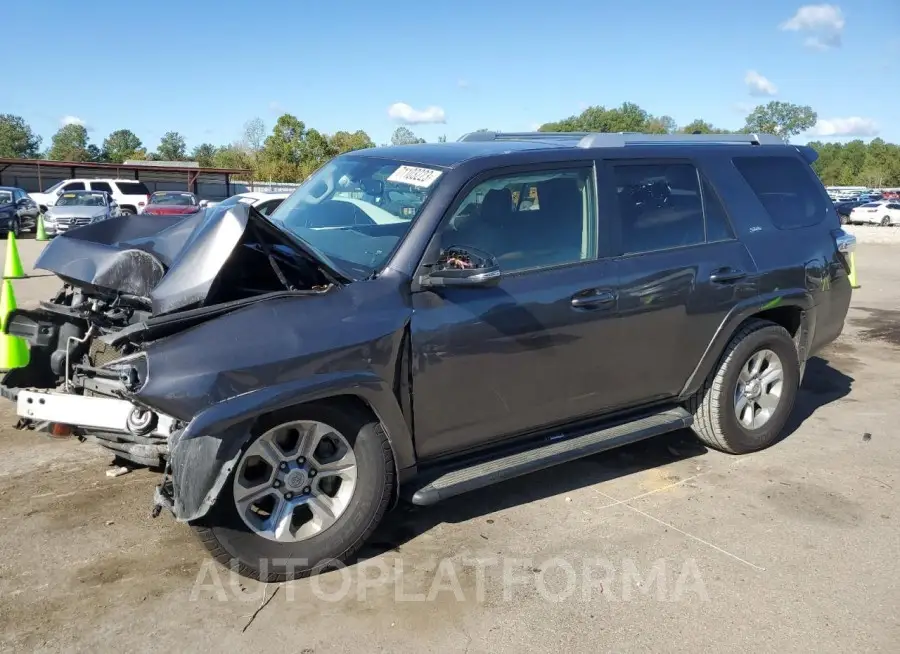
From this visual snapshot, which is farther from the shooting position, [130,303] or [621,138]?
[621,138]

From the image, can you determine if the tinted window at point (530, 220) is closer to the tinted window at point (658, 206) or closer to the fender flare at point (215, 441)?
the tinted window at point (658, 206)

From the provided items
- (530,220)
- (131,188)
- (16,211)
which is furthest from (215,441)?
(131,188)

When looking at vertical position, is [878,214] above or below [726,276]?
below

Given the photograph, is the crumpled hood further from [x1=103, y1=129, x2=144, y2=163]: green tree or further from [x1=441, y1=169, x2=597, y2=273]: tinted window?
[x1=103, y1=129, x2=144, y2=163]: green tree

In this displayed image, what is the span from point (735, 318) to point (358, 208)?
2.41 metres

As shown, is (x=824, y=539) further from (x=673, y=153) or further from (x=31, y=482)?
(x=31, y=482)

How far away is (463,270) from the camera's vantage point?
3.41 meters

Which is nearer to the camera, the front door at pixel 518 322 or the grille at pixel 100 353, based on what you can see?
the front door at pixel 518 322

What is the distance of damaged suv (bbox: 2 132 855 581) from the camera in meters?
3.15

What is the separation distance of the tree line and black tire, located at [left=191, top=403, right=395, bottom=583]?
3969 cm

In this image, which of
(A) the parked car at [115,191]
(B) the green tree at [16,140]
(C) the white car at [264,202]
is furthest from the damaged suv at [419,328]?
(B) the green tree at [16,140]

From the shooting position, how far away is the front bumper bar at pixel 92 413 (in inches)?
131

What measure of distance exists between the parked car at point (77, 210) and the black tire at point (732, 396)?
72.8 feet

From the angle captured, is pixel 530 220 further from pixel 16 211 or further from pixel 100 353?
pixel 16 211
